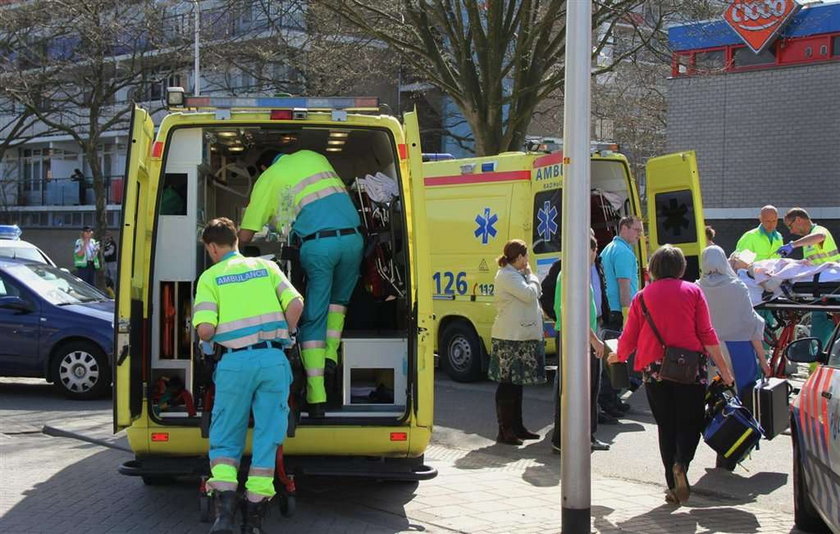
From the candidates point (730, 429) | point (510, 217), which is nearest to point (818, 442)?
point (730, 429)

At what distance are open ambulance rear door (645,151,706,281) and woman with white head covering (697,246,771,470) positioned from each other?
2892mm

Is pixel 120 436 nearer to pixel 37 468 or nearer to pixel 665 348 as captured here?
pixel 37 468

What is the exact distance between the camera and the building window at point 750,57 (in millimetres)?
18297

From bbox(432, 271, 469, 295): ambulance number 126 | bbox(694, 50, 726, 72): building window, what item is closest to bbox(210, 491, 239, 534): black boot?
bbox(432, 271, 469, 295): ambulance number 126

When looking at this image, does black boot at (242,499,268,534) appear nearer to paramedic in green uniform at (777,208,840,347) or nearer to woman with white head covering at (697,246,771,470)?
woman with white head covering at (697,246,771,470)

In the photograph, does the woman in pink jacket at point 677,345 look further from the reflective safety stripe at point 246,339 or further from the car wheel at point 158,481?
the car wheel at point 158,481

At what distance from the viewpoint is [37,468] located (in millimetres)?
7672

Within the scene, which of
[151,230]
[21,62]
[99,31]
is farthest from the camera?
[21,62]

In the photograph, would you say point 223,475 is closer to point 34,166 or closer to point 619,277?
point 619,277

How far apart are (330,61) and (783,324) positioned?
10280mm

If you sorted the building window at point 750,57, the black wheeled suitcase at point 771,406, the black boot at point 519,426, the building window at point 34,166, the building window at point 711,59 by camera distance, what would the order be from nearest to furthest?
the black wheeled suitcase at point 771,406 < the black boot at point 519,426 < the building window at point 750,57 < the building window at point 711,59 < the building window at point 34,166

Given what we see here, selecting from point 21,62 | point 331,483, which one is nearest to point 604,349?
point 331,483

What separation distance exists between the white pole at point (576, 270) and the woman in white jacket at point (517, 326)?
272cm

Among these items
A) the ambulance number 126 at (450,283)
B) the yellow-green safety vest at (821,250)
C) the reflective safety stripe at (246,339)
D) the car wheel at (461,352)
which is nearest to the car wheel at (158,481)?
the reflective safety stripe at (246,339)
